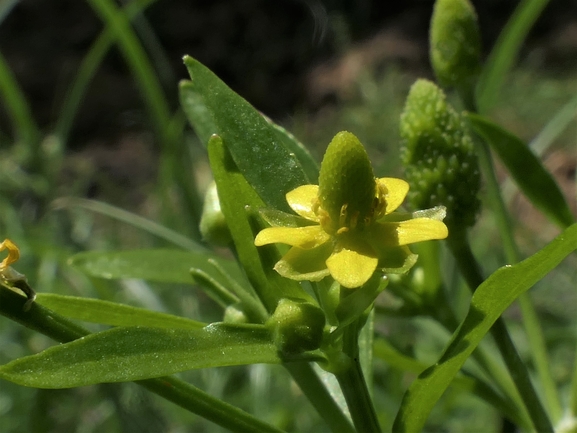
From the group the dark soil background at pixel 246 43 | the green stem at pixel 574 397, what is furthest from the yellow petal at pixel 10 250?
the dark soil background at pixel 246 43

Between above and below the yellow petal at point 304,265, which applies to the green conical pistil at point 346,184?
above

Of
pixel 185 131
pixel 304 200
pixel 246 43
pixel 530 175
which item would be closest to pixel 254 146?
pixel 304 200

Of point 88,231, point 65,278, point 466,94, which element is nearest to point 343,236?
point 466,94

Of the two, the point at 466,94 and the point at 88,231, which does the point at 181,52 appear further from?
the point at 466,94

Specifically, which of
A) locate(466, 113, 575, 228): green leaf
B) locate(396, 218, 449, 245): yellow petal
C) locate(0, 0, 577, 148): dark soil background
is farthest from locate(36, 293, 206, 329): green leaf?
locate(0, 0, 577, 148): dark soil background

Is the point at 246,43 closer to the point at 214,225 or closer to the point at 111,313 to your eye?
the point at 214,225

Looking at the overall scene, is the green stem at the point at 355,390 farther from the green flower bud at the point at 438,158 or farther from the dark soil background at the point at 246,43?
the dark soil background at the point at 246,43
